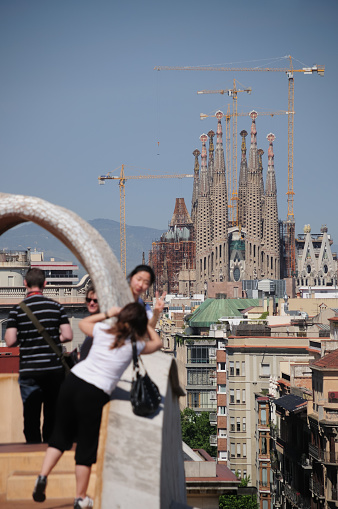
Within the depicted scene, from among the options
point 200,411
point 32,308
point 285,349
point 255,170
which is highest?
point 255,170

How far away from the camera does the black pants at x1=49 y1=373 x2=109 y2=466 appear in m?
4.96

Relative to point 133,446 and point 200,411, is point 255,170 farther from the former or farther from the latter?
point 133,446

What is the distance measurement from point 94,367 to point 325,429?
26696 millimetres

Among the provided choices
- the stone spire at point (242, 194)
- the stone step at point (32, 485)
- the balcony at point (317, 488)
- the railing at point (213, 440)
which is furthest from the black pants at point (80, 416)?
the stone spire at point (242, 194)

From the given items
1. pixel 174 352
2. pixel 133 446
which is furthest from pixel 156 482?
pixel 174 352

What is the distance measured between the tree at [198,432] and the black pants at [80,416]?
4680 cm

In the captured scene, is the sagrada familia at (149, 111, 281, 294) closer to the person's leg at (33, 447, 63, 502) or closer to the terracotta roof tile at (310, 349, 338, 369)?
A: the terracotta roof tile at (310, 349, 338, 369)

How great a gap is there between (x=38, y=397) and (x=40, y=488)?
3.50 ft

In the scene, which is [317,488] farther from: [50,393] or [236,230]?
[236,230]

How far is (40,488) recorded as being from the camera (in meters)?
5.02

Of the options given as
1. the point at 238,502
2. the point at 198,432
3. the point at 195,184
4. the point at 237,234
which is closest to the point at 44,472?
the point at 238,502

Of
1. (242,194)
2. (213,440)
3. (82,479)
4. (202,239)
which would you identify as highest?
(242,194)

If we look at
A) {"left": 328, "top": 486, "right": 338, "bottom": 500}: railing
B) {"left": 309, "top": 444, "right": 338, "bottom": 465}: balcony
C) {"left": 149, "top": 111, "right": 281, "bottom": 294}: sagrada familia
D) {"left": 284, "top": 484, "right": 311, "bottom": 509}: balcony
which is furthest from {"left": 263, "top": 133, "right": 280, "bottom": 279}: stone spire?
{"left": 328, "top": 486, "right": 338, "bottom": 500}: railing

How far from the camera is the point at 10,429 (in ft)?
25.5
